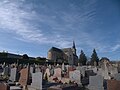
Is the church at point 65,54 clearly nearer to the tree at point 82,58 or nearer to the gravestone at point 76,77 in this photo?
the tree at point 82,58

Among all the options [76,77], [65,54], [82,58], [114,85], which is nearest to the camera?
[114,85]

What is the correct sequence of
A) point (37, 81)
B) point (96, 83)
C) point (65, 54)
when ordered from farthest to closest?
1. point (65, 54)
2. point (37, 81)
3. point (96, 83)

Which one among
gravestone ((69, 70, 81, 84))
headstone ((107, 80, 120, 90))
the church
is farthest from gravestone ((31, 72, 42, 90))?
the church

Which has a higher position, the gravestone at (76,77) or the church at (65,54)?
the church at (65,54)

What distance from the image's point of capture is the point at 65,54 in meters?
105

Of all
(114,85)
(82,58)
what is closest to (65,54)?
(82,58)

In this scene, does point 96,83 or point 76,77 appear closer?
point 96,83

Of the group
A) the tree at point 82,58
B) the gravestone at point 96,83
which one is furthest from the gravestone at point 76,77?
the tree at point 82,58

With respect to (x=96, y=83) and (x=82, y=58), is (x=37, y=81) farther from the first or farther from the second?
(x=82, y=58)

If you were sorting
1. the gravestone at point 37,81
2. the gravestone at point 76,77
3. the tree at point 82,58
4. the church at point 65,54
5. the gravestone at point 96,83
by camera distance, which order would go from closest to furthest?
the gravestone at point 96,83
the gravestone at point 37,81
the gravestone at point 76,77
the tree at point 82,58
the church at point 65,54

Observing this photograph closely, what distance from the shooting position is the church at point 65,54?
92375 mm

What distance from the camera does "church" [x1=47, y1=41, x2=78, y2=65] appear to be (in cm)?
9238

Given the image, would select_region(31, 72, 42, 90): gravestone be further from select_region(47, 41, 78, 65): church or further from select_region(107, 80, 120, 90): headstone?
select_region(47, 41, 78, 65): church

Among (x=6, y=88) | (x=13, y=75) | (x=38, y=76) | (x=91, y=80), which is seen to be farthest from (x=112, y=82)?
(x=13, y=75)
